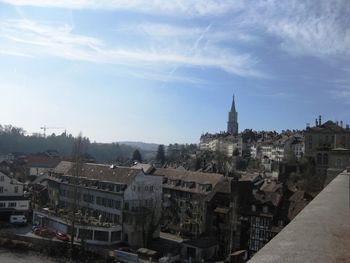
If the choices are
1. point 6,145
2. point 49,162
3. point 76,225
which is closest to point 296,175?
point 76,225

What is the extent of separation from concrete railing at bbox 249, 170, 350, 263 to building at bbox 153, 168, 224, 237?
3708 centimetres

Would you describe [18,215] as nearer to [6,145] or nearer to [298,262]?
[298,262]

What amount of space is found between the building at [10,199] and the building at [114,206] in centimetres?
386

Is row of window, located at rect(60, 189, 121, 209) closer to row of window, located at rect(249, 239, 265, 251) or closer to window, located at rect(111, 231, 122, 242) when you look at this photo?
window, located at rect(111, 231, 122, 242)

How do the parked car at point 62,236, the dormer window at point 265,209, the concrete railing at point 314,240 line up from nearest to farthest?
the concrete railing at point 314,240
the dormer window at point 265,209
the parked car at point 62,236

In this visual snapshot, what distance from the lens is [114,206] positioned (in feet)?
134

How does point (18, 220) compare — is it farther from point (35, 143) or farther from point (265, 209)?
point (35, 143)

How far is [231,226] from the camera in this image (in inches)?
1339

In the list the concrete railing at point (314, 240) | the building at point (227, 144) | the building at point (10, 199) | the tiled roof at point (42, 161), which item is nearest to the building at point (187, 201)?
the building at point (10, 199)

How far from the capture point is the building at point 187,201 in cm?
4108

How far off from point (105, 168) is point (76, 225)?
8214mm

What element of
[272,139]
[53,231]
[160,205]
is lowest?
[53,231]

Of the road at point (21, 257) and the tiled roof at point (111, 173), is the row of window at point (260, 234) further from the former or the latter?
the road at point (21, 257)

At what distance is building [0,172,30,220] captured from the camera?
4641 centimetres
